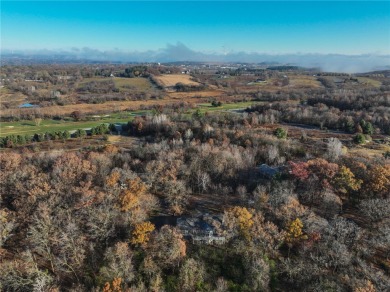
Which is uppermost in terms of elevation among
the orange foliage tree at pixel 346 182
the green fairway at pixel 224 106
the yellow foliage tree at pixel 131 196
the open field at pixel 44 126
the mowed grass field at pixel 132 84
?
the orange foliage tree at pixel 346 182

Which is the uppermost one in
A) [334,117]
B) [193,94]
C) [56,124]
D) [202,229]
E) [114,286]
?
[334,117]

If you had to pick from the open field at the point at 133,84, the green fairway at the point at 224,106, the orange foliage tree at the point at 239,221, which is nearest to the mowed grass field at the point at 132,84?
the open field at the point at 133,84

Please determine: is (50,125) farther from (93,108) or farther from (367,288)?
(367,288)

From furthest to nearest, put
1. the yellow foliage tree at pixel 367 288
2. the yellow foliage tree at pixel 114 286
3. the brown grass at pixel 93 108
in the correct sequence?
the brown grass at pixel 93 108, the yellow foliage tree at pixel 114 286, the yellow foliage tree at pixel 367 288

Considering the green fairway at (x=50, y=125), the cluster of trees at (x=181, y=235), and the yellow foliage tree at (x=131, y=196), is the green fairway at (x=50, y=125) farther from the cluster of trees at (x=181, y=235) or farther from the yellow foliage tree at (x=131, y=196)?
the yellow foliage tree at (x=131, y=196)

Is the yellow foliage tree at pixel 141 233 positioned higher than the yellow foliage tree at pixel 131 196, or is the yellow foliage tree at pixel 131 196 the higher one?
the yellow foliage tree at pixel 131 196

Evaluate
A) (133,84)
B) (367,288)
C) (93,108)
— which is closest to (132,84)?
(133,84)
